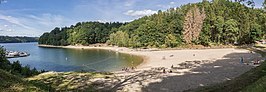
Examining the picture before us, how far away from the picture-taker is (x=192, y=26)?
105 meters

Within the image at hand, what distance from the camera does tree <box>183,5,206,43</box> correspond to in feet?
341

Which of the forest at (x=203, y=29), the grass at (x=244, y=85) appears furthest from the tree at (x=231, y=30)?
the grass at (x=244, y=85)

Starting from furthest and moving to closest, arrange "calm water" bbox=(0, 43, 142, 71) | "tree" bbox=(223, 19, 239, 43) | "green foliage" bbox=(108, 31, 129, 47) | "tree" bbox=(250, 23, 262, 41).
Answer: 1. "green foliage" bbox=(108, 31, 129, 47)
2. "tree" bbox=(250, 23, 262, 41)
3. "tree" bbox=(223, 19, 239, 43)
4. "calm water" bbox=(0, 43, 142, 71)

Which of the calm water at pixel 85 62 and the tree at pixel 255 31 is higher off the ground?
the tree at pixel 255 31

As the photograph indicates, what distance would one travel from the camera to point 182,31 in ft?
359

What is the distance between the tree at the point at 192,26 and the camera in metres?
104

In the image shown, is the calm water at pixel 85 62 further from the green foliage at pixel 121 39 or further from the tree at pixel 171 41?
the green foliage at pixel 121 39

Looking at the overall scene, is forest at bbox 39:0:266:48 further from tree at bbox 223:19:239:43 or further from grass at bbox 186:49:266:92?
grass at bbox 186:49:266:92

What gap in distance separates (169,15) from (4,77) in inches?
4673

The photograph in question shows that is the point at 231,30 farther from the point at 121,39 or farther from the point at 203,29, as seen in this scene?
the point at 121,39

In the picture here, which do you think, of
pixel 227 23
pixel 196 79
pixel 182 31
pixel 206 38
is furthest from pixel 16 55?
pixel 196 79

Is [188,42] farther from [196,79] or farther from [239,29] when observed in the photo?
[196,79]

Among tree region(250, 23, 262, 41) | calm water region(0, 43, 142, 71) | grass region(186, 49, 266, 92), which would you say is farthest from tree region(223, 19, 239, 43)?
grass region(186, 49, 266, 92)

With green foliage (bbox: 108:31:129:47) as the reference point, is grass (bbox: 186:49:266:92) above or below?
below
